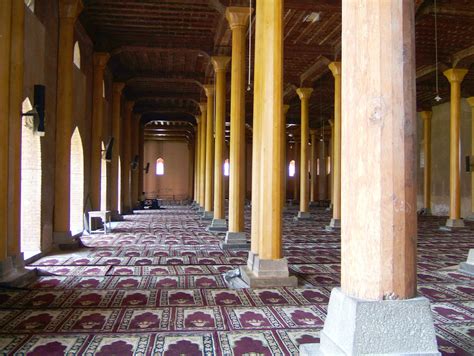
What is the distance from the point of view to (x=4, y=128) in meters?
5.88

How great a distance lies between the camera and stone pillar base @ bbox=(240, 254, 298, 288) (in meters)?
5.91

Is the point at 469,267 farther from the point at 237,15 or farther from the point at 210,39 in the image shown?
the point at 210,39

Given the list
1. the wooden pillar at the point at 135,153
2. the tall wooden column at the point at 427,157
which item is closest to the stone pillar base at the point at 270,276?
the tall wooden column at the point at 427,157

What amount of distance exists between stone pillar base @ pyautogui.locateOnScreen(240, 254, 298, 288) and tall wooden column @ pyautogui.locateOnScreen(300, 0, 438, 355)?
3495 millimetres

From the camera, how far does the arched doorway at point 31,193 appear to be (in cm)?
811

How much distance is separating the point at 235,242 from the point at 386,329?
7011mm

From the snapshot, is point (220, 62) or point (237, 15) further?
point (220, 62)

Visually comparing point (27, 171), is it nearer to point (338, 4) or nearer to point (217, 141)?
point (217, 141)

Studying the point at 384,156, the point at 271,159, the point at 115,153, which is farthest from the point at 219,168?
the point at 384,156

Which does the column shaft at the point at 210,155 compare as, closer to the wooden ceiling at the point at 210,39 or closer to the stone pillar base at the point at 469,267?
the wooden ceiling at the point at 210,39

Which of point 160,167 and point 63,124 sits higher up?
point 160,167

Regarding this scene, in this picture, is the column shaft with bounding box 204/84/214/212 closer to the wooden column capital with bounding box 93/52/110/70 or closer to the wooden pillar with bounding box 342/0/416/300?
the wooden column capital with bounding box 93/52/110/70

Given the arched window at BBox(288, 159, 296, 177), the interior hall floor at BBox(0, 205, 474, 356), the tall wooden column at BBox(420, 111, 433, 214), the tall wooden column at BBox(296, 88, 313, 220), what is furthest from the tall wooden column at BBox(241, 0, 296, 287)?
the arched window at BBox(288, 159, 296, 177)

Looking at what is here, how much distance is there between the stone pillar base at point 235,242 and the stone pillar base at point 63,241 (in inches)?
116
